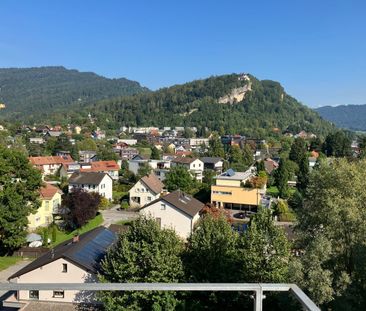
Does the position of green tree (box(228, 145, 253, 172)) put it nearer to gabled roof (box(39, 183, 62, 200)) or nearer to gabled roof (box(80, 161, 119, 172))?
gabled roof (box(80, 161, 119, 172))

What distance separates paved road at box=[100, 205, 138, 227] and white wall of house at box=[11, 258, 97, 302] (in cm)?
1618

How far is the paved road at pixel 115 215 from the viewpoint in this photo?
33.5 metres

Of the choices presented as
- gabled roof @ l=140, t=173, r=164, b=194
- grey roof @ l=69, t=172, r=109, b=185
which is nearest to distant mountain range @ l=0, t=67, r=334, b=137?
gabled roof @ l=140, t=173, r=164, b=194

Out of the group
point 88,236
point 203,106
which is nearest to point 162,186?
point 88,236

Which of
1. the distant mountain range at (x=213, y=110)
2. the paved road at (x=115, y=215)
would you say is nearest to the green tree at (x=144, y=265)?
the paved road at (x=115, y=215)

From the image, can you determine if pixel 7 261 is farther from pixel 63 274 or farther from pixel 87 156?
pixel 87 156

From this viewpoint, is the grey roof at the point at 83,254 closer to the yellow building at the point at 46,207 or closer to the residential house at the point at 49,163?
the yellow building at the point at 46,207

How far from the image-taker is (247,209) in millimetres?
38312

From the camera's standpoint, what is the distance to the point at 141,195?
38719mm

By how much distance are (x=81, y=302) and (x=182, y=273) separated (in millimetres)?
4713

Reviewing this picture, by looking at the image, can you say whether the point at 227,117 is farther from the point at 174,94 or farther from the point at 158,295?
the point at 158,295

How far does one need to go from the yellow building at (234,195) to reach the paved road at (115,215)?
876 cm

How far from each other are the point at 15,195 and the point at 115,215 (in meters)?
14.0

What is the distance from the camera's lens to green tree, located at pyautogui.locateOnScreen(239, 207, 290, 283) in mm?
12547
